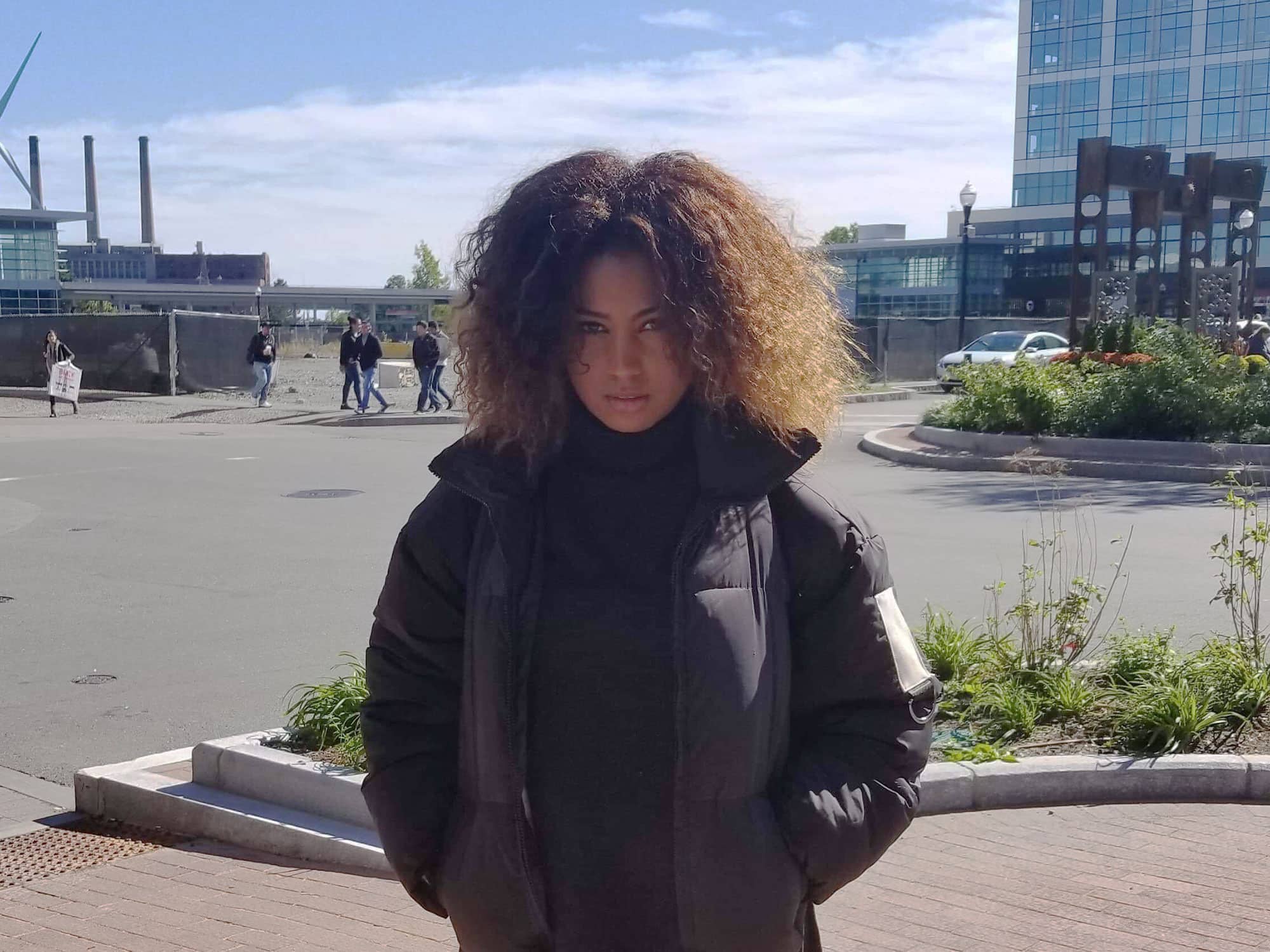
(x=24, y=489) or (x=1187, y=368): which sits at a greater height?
(x=1187, y=368)

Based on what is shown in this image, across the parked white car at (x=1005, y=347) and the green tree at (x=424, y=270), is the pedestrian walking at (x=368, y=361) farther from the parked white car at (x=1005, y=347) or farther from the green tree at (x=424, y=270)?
the green tree at (x=424, y=270)

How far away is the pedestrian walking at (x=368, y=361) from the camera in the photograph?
2588 cm

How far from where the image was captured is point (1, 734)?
632 centimetres

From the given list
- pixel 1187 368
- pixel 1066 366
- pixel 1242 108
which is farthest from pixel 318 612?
pixel 1242 108

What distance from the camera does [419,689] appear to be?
2.17 meters

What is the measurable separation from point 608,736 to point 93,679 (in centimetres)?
597

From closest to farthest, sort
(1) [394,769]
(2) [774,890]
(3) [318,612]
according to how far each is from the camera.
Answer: (2) [774,890]
(1) [394,769]
(3) [318,612]

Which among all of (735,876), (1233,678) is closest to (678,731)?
(735,876)

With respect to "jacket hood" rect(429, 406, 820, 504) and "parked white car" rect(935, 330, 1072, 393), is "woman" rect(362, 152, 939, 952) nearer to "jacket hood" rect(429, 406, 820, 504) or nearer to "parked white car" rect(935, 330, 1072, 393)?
"jacket hood" rect(429, 406, 820, 504)

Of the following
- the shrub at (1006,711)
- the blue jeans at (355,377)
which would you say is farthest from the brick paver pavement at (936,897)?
the blue jeans at (355,377)

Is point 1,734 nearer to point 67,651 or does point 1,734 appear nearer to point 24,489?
point 67,651

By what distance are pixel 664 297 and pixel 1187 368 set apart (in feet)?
55.4

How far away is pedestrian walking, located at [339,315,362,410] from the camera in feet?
84.7

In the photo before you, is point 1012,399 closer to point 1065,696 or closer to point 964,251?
point 1065,696
